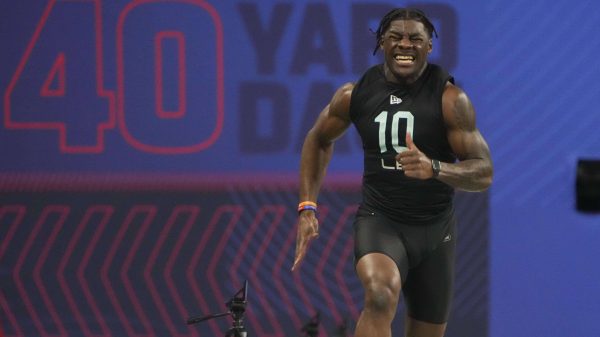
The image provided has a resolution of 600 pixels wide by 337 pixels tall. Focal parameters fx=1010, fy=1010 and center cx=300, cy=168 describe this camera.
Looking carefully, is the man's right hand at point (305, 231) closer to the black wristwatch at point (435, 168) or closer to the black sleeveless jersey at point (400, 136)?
the black sleeveless jersey at point (400, 136)

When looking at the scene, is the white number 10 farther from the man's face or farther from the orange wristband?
the orange wristband

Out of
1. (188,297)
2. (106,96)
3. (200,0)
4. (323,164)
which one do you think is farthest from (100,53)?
(323,164)

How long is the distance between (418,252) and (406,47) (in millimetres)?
915

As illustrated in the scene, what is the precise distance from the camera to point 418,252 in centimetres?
453

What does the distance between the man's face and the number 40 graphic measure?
1.99 metres

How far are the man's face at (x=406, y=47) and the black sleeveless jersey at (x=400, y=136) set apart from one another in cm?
7

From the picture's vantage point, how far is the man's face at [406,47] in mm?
4445

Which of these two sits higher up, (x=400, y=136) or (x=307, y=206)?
(x=400, y=136)

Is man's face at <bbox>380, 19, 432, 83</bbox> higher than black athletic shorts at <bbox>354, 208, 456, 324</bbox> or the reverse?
higher

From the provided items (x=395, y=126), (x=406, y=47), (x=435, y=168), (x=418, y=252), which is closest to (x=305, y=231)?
(x=418, y=252)

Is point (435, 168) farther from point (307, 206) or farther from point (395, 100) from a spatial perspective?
point (307, 206)

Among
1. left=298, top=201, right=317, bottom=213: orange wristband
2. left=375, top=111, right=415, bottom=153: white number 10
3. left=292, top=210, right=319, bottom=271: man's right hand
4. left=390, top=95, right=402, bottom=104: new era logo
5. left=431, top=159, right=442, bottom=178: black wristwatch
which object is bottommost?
left=292, top=210, right=319, bottom=271: man's right hand

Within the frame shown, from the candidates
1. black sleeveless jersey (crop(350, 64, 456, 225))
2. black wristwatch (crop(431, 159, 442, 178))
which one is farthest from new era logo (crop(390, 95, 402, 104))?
black wristwatch (crop(431, 159, 442, 178))

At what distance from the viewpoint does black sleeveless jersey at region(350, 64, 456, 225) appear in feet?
14.5
